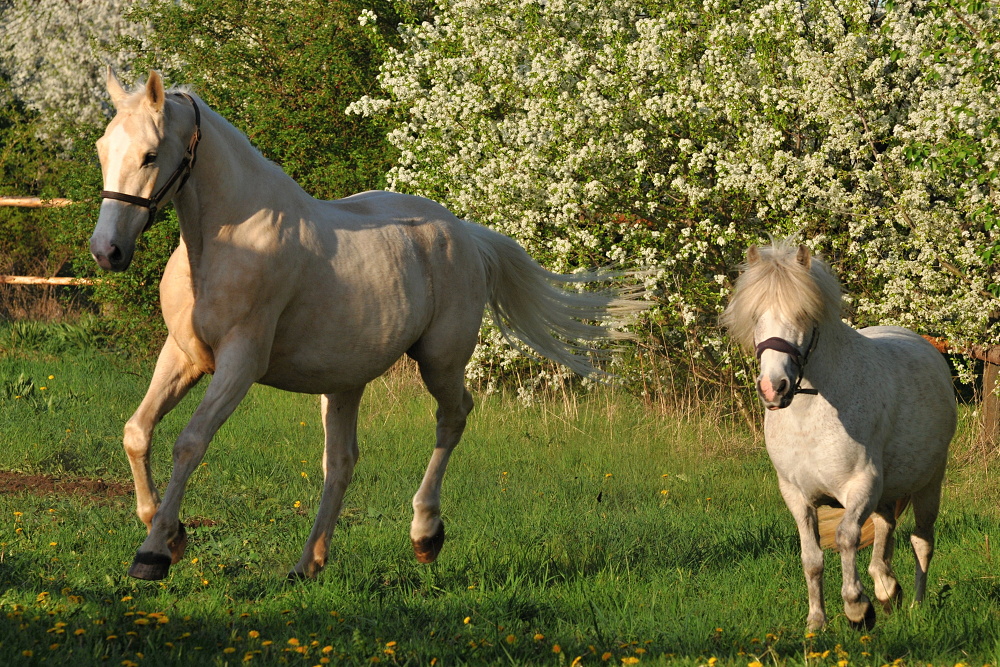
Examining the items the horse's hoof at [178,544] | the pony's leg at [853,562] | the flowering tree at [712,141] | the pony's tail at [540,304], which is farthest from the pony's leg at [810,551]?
the flowering tree at [712,141]

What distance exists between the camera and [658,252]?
9648mm

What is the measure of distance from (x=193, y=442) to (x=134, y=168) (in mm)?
1175

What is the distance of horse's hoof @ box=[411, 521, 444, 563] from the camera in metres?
5.98

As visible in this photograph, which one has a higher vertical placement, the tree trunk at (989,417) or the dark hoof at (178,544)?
the tree trunk at (989,417)

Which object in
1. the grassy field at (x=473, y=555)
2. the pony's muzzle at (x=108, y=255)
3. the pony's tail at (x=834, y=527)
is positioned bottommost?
the grassy field at (x=473, y=555)

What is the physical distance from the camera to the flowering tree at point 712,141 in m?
8.52

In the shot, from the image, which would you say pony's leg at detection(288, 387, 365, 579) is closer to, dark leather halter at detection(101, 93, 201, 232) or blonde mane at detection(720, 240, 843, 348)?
dark leather halter at detection(101, 93, 201, 232)

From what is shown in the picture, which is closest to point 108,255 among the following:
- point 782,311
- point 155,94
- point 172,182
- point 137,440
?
point 172,182

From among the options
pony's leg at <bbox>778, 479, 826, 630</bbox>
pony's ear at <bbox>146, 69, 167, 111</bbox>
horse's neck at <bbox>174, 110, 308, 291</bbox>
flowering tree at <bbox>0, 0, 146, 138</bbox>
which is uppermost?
flowering tree at <bbox>0, 0, 146, 138</bbox>

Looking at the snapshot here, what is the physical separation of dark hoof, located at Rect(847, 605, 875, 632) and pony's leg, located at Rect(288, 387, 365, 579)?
2.65 m

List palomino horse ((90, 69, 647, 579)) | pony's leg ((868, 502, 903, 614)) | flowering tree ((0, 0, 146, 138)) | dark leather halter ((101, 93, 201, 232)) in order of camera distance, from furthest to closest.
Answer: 1. flowering tree ((0, 0, 146, 138))
2. pony's leg ((868, 502, 903, 614))
3. palomino horse ((90, 69, 647, 579))
4. dark leather halter ((101, 93, 201, 232))

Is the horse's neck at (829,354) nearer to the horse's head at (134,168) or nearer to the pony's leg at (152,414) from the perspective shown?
the pony's leg at (152,414)

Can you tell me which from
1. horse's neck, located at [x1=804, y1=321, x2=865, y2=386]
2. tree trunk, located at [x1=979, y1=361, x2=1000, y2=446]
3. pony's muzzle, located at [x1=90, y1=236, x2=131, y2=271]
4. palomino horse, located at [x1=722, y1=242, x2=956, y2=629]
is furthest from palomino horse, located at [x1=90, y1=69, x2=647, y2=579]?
tree trunk, located at [x1=979, y1=361, x2=1000, y2=446]

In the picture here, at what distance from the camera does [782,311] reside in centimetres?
489
